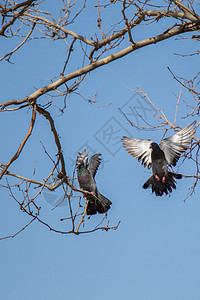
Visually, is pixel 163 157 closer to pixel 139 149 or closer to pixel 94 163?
pixel 139 149

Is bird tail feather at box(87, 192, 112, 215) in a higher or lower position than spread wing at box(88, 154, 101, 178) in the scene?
lower

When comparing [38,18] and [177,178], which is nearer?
[38,18]

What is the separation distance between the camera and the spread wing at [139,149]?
21.3ft

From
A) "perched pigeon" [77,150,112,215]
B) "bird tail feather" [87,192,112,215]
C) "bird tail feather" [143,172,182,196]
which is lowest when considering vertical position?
"bird tail feather" [143,172,182,196]

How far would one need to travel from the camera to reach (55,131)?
409 centimetres

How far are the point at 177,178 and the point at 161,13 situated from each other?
2694 millimetres

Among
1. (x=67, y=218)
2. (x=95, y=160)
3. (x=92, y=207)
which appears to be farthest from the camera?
(x=95, y=160)

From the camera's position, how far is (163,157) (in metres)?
6.20

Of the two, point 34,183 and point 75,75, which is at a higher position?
point 75,75

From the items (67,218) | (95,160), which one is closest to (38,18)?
(67,218)

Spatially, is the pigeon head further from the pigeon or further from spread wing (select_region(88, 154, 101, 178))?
the pigeon

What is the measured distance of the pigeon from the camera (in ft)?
20.0

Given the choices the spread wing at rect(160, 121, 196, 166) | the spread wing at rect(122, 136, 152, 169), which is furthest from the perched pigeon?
the spread wing at rect(160, 121, 196, 166)

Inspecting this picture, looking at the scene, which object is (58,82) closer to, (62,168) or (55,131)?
(55,131)
